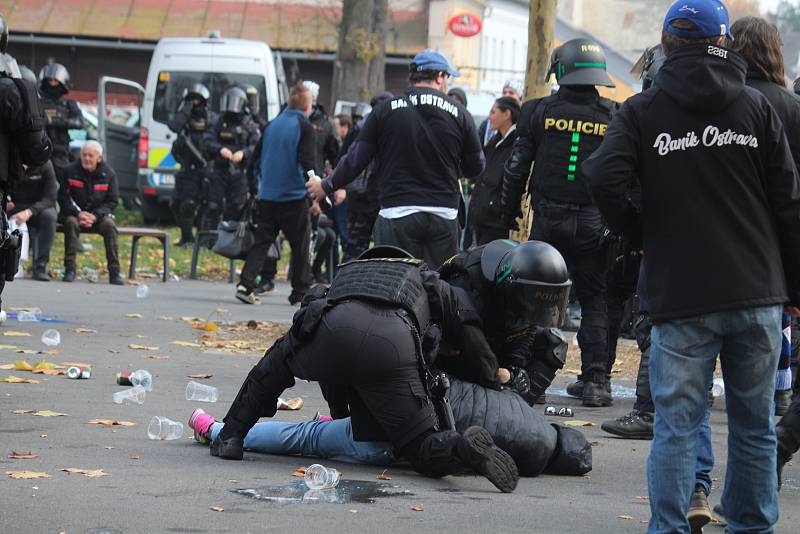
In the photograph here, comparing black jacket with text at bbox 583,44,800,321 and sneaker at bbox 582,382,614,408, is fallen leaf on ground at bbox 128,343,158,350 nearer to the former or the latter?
sneaker at bbox 582,382,614,408

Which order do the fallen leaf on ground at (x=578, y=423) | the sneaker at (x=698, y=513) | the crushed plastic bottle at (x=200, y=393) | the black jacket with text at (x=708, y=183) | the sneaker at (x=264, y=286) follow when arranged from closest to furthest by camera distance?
the black jacket with text at (x=708, y=183)
the sneaker at (x=698, y=513)
the fallen leaf on ground at (x=578, y=423)
the crushed plastic bottle at (x=200, y=393)
the sneaker at (x=264, y=286)

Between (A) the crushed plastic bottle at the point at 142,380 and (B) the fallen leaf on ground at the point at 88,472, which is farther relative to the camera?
(A) the crushed plastic bottle at the point at 142,380

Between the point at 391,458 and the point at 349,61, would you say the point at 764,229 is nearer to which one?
the point at 391,458

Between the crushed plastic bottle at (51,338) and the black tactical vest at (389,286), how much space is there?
4.58 m

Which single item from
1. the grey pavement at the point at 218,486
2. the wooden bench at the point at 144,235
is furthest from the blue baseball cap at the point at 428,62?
the wooden bench at the point at 144,235

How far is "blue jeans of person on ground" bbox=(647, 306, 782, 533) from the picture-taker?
4.73 m

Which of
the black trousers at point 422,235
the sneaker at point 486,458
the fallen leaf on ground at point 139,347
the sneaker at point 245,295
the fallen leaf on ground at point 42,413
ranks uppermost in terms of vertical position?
the black trousers at point 422,235

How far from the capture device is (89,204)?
53.2 feet

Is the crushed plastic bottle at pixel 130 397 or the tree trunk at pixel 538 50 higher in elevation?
the tree trunk at pixel 538 50

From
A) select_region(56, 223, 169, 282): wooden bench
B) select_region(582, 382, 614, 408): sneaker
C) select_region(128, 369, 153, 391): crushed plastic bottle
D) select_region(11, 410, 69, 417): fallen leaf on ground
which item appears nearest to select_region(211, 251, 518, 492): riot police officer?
select_region(11, 410, 69, 417): fallen leaf on ground

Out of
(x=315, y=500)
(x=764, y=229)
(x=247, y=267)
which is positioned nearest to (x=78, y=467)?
(x=315, y=500)

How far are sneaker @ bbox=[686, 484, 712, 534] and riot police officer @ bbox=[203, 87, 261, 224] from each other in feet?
47.3

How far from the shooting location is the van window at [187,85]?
921 inches

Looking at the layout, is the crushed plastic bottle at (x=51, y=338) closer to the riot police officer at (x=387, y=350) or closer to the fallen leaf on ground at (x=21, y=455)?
the fallen leaf on ground at (x=21, y=455)
